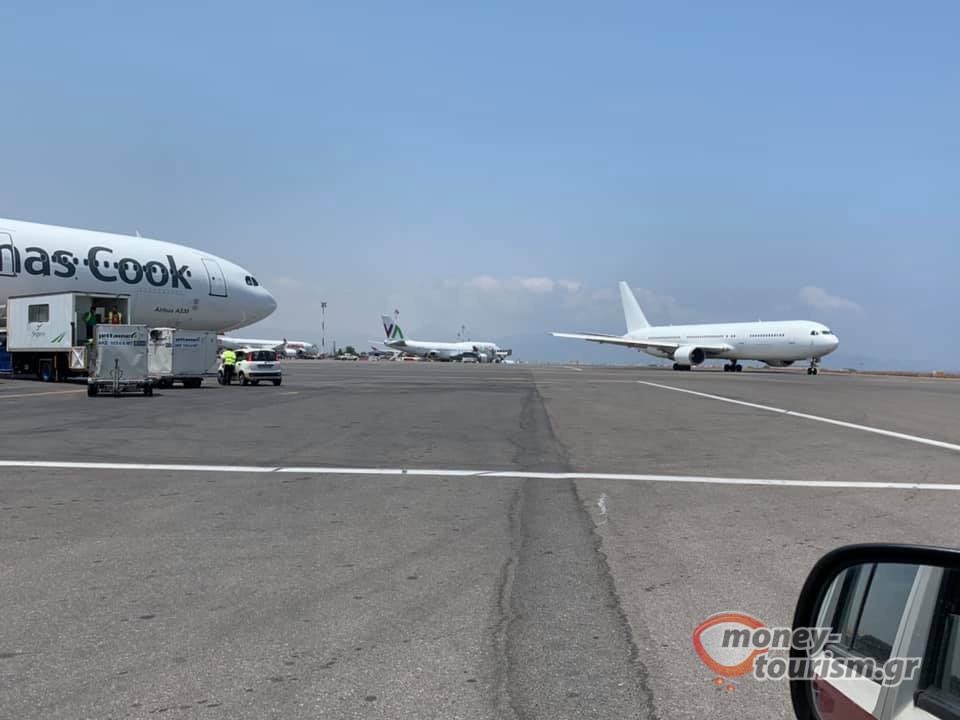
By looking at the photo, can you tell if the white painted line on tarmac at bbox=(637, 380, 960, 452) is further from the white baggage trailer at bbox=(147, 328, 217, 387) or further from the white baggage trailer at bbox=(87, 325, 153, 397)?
the white baggage trailer at bbox=(87, 325, 153, 397)

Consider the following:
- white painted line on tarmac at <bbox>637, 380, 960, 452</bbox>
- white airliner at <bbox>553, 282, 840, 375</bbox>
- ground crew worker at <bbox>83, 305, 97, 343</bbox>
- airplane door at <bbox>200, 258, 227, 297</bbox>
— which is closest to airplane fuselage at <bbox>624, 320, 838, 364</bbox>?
white airliner at <bbox>553, 282, 840, 375</bbox>

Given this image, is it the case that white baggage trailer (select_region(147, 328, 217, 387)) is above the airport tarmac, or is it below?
above

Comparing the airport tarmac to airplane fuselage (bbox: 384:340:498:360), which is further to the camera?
airplane fuselage (bbox: 384:340:498:360)

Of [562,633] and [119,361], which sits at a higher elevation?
[119,361]

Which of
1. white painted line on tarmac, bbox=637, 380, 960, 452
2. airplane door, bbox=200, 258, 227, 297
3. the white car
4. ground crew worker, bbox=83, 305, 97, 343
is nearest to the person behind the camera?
white painted line on tarmac, bbox=637, 380, 960, 452

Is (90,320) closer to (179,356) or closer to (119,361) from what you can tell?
(179,356)

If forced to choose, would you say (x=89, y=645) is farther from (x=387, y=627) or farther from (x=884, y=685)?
(x=884, y=685)

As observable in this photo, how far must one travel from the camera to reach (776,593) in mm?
5172

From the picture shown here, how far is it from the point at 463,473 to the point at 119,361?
55.6 ft

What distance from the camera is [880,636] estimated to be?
1.97 metres

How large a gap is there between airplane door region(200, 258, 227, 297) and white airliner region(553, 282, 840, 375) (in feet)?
129

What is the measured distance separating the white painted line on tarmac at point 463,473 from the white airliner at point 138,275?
20.5 metres

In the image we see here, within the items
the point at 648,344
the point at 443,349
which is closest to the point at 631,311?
the point at 648,344

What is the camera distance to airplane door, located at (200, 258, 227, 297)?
37.5 metres
